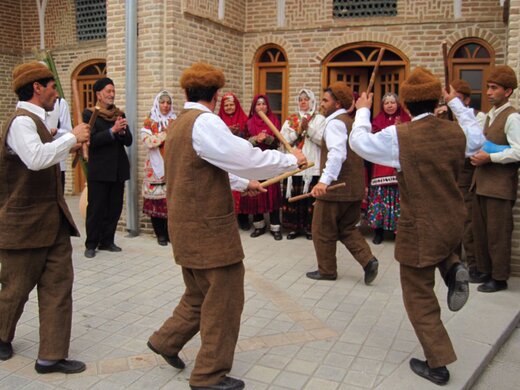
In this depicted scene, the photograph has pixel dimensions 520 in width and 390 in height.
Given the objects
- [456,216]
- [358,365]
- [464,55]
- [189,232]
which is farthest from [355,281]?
[464,55]

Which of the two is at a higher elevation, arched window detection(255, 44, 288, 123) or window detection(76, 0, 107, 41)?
window detection(76, 0, 107, 41)

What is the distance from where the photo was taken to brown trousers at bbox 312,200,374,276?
5.36m

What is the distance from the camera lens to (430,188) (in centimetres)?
330

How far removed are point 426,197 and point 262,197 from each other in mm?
4340

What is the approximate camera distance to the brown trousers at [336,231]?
17.6 feet

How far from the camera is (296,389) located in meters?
3.34

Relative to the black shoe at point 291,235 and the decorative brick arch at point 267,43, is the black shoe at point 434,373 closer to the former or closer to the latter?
the black shoe at point 291,235

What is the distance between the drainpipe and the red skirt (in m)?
1.45

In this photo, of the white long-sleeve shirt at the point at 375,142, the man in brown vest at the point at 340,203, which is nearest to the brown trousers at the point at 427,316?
the white long-sleeve shirt at the point at 375,142

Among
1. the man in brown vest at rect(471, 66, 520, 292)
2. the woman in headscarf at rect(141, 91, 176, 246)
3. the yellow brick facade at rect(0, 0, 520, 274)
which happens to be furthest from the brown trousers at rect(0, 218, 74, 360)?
the yellow brick facade at rect(0, 0, 520, 274)

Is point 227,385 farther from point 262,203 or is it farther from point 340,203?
point 262,203

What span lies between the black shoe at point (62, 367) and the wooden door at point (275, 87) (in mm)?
6022

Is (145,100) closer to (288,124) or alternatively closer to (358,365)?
(288,124)

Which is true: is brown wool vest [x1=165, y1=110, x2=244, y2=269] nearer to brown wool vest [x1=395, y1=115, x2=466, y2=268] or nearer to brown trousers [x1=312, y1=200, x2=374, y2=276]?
brown wool vest [x1=395, y1=115, x2=466, y2=268]
